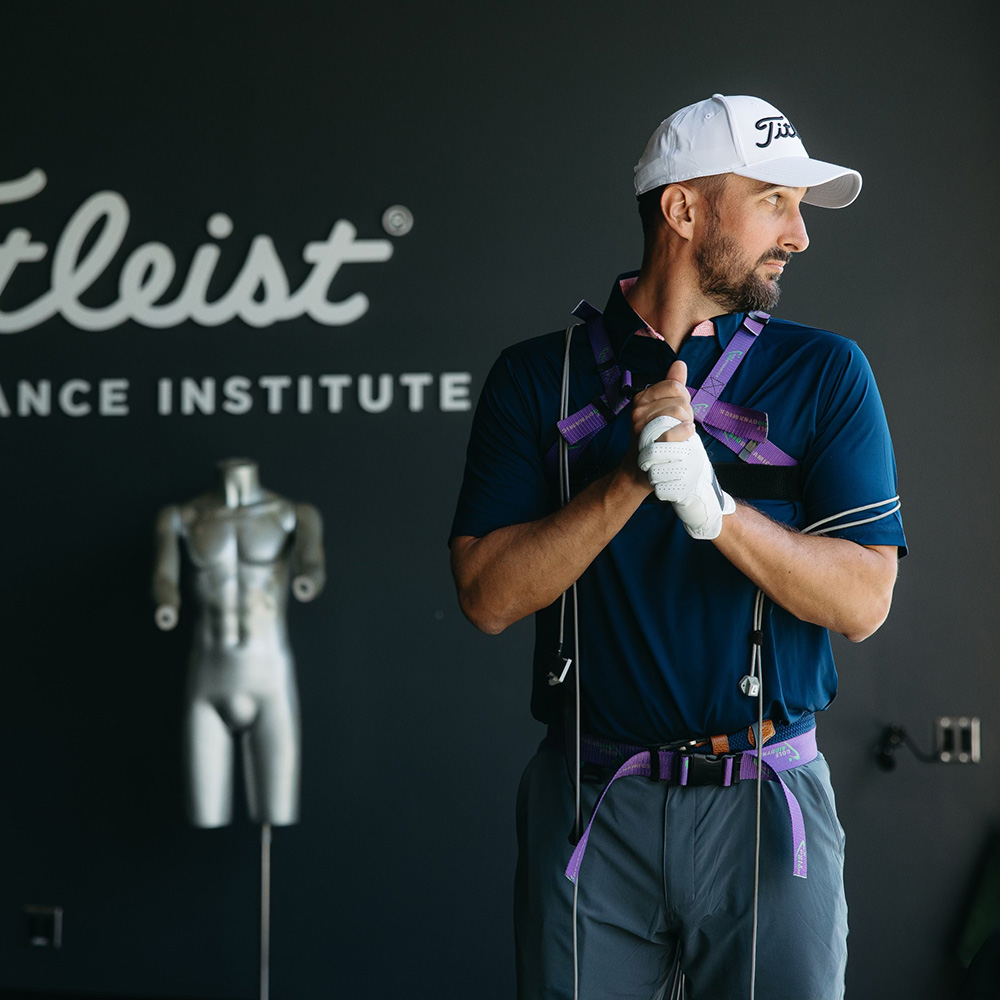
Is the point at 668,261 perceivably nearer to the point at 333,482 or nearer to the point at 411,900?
the point at 333,482

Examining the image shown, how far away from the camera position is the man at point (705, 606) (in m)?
1.34

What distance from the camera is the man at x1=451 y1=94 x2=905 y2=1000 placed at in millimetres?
1337

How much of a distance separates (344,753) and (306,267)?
1.42 m

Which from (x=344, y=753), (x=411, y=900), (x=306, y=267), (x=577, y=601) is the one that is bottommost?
(x=411, y=900)

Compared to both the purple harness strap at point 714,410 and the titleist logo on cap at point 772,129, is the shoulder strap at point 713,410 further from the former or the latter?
the titleist logo on cap at point 772,129

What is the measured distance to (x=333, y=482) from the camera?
323cm

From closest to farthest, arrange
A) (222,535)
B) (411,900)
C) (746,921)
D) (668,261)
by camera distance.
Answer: (746,921) → (668,261) → (222,535) → (411,900)

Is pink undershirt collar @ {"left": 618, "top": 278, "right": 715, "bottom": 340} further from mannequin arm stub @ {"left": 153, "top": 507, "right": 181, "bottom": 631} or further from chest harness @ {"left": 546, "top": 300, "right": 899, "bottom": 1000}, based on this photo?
mannequin arm stub @ {"left": 153, "top": 507, "right": 181, "bottom": 631}

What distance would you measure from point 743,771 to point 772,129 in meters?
0.82

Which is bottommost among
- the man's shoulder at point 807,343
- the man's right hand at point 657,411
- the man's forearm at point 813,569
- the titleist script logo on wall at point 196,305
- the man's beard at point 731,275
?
the man's forearm at point 813,569

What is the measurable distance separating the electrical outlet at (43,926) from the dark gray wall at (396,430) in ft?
0.12

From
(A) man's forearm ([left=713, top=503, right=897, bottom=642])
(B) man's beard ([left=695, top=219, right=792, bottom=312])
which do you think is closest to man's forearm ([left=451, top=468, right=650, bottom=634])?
(A) man's forearm ([left=713, top=503, right=897, bottom=642])

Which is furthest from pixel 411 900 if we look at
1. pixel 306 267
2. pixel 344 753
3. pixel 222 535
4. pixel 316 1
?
pixel 316 1

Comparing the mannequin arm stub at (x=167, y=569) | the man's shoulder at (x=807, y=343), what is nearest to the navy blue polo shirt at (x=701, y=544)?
the man's shoulder at (x=807, y=343)
